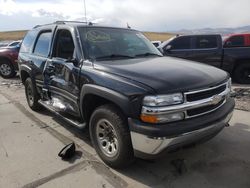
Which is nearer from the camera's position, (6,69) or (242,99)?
(242,99)

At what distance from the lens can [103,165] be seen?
3.67m

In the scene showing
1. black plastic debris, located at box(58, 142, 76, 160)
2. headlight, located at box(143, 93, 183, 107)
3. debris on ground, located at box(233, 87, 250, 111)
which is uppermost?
headlight, located at box(143, 93, 183, 107)

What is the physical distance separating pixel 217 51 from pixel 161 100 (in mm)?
7268

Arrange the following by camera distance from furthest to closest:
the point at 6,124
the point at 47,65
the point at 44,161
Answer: the point at 6,124, the point at 47,65, the point at 44,161

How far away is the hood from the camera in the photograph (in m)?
2.99

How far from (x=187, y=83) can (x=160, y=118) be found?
0.51m

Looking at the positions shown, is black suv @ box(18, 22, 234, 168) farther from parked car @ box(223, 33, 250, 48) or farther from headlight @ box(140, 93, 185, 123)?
parked car @ box(223, 33, 250, 48)

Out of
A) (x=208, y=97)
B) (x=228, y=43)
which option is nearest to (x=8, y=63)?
(x=228, y=43)

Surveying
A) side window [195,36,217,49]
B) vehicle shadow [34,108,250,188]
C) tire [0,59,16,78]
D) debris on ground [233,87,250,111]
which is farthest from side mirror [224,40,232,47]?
tire [0,59,16,78]

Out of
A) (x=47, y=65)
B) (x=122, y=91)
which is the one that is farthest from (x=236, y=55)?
(x=122, y=91)

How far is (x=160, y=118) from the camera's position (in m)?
2.90

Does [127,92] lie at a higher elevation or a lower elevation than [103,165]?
higher

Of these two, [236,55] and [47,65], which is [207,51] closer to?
[236,55]

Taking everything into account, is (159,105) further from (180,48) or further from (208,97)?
(180,48)
